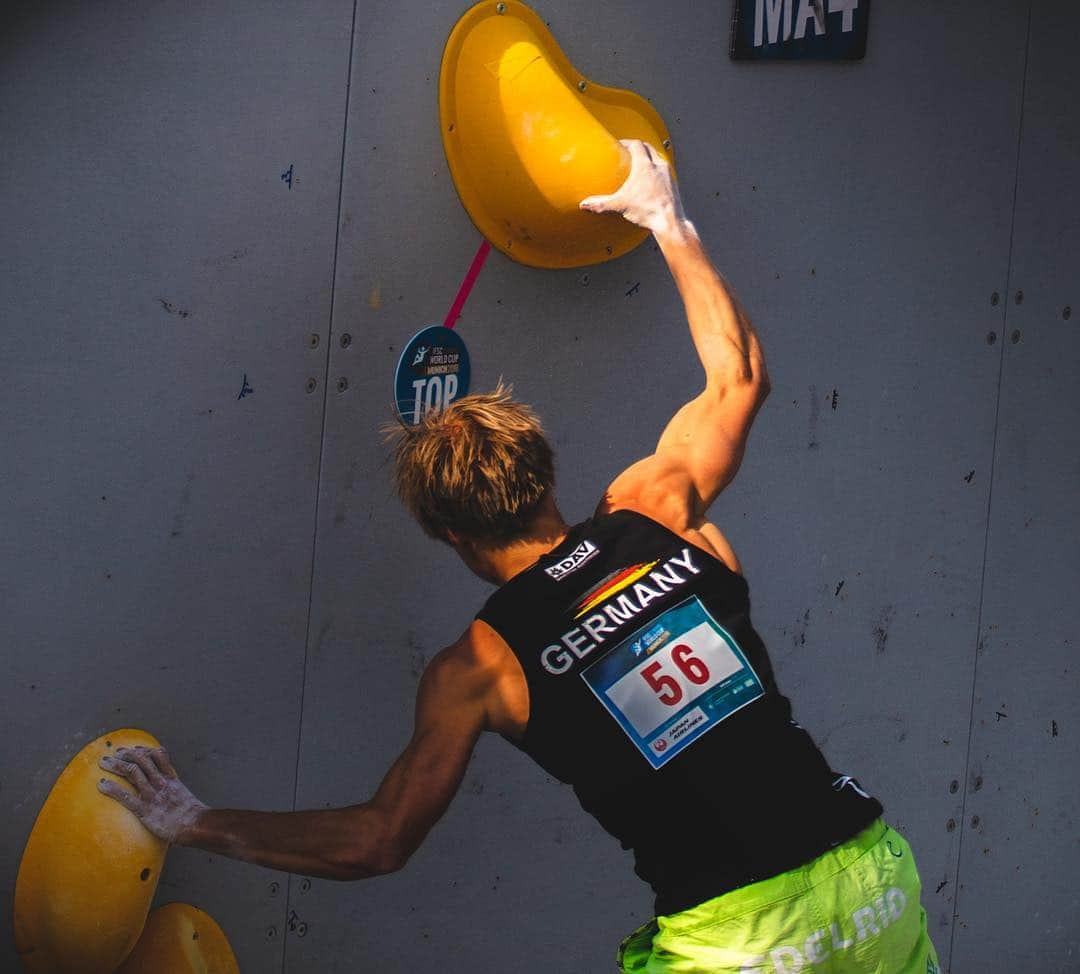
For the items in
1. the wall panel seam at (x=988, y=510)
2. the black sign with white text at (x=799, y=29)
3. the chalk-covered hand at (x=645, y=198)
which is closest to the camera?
the chalk-covered hand at (x=645, y=198)

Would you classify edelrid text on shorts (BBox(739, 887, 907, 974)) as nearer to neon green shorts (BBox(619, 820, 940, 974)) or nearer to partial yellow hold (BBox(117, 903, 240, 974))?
neon green shorts (BBox(619, 820, 940, 974))

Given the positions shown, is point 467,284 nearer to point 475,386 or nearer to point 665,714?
point 475,386

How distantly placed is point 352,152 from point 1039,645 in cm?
222

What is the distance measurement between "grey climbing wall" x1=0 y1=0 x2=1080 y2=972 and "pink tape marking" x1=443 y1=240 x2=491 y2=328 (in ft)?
0.07

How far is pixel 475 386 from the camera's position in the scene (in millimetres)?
2574

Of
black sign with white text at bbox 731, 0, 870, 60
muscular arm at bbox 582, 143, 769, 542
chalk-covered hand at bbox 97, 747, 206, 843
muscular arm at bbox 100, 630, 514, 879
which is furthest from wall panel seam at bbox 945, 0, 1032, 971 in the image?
chalk-covered hand at bbox 97, 747, 206, 843

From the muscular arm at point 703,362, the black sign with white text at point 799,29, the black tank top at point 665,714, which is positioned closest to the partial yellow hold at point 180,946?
the black tank top at point 665,714

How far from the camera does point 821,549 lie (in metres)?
3.07

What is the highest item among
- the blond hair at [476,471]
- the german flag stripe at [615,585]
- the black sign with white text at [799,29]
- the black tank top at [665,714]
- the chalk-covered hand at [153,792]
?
the black sign with white text at [799,29]

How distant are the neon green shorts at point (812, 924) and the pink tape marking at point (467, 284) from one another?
1.10 meters

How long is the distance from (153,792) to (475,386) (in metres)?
0.92

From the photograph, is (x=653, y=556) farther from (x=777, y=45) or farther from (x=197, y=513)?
(x=777, y=45)

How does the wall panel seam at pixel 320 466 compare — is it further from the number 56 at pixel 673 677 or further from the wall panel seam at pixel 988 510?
the wall panel seam at pixel 988 510

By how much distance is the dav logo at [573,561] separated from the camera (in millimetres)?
1995
